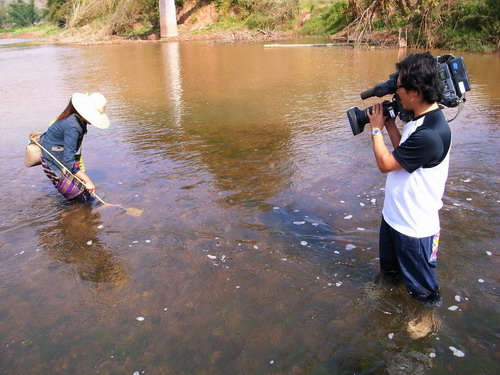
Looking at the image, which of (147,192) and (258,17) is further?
(258,17)

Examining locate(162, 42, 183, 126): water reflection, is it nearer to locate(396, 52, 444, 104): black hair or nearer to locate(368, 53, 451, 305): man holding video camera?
locate(368, 53, 451, 305): man holding video camera

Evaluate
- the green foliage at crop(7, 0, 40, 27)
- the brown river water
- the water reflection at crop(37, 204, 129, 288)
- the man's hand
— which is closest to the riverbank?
the brown river water

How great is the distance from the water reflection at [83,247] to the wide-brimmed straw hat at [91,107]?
3.64 feet

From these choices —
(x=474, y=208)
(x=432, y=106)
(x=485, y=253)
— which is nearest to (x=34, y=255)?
(x=432, y=106)

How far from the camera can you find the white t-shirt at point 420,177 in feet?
7.79

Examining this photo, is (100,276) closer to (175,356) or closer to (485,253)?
(175,356)

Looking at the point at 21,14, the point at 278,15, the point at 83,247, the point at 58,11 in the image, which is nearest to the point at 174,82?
the point at 83,247

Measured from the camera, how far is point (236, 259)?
3.85 m

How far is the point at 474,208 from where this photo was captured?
14.8ft

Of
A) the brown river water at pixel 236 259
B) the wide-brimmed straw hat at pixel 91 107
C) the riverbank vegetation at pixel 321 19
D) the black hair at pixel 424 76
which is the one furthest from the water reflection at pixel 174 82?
the riverbank vegetation at pixel 321 19

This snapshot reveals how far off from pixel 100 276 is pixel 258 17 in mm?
30051

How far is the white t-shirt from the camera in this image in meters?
2.38

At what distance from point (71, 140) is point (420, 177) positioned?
3.63 m

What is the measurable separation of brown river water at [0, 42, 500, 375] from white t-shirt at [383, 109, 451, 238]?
821 mm
